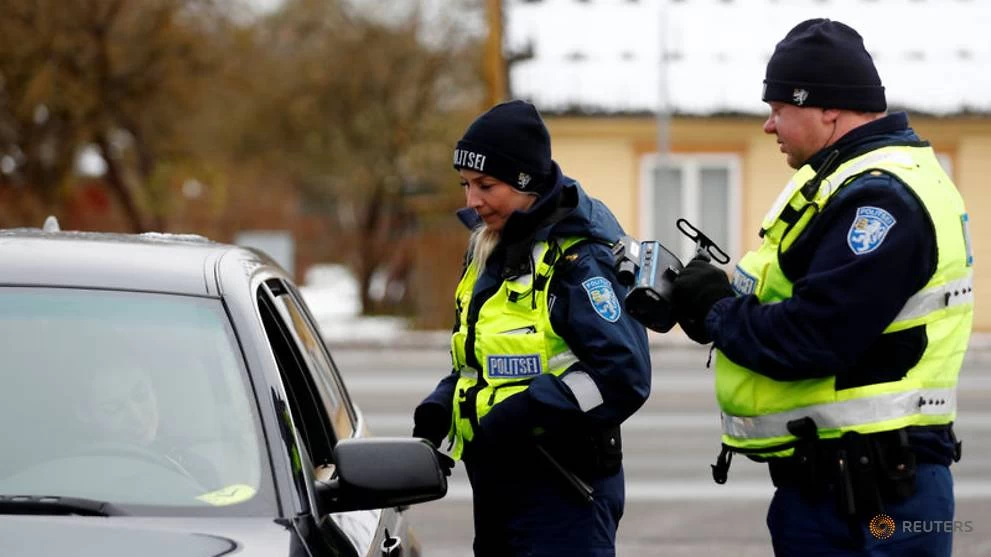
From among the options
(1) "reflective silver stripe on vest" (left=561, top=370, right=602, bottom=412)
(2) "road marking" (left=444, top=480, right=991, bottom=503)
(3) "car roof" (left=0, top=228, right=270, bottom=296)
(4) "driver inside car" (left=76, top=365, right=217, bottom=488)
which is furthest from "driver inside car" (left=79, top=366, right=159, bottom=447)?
(2) "road marking" (left=444, top=480, right=991, bottom=503)

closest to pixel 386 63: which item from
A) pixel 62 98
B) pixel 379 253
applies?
pixel 379 253

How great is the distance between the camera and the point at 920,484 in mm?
3520

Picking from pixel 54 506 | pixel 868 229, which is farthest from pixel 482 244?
pixel 54 506

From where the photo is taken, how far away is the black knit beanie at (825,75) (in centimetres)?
365

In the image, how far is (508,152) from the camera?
→ 4199 millimetres

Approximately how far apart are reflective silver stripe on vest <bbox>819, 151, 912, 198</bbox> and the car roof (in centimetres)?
136

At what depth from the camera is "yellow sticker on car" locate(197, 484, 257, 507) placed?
3148 mm

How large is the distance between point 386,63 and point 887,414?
96.8ft

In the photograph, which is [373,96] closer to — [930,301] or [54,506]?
[930,301]

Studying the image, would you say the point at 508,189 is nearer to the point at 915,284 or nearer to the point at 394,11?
the point at 915,284

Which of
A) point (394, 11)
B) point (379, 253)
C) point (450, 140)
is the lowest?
point (379, 253)

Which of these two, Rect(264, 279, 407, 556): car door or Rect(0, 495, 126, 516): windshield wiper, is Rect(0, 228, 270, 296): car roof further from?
Rect(0, 495, 126, 516): windshield wiper

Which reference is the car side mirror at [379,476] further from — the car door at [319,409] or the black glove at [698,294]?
the black glove at [698,294]

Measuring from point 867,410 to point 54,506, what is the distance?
1.71m
